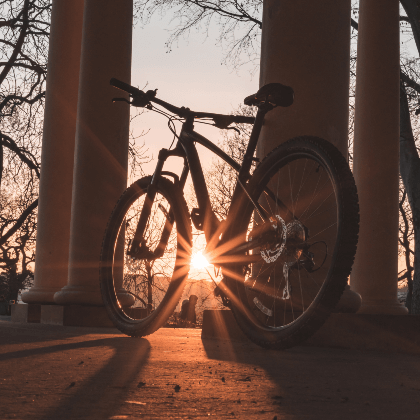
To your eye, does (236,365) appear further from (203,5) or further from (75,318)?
(203,5)

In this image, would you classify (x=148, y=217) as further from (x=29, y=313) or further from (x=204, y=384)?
(x=29, y=313)

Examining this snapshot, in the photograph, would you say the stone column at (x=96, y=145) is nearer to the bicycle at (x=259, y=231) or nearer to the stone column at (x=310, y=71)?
the bicycle at (x=259, y=231)

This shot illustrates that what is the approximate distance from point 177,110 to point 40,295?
41.4 feet

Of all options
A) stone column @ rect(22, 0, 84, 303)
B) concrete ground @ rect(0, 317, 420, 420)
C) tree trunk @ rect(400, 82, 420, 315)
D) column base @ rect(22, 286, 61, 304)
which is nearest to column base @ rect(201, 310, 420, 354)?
concrete ground @ rect(0, 317, 420, 420)

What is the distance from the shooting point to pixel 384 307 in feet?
65.9

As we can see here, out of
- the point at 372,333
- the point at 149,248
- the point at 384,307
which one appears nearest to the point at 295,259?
the point at 372,333

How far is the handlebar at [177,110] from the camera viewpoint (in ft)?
31.6

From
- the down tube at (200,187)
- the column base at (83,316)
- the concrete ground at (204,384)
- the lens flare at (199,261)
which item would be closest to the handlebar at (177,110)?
the down tube at (200,187)

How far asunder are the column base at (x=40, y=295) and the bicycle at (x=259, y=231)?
9472mm

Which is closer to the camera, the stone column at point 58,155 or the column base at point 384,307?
the column base at point 384,307

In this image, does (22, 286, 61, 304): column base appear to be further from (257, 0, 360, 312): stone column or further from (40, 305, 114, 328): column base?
(257, 0, 360, 312): stone column

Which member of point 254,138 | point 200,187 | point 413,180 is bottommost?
point 200,187

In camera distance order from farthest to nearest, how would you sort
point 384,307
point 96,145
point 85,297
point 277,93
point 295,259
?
point 384,307
point 96,145
point 85,297
point 277,93
point 295,259

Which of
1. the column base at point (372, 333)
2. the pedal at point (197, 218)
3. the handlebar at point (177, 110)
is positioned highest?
the handlebar at point (177, 110)
